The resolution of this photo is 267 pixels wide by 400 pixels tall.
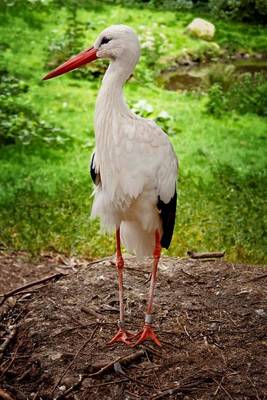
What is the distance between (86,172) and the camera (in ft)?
24.4

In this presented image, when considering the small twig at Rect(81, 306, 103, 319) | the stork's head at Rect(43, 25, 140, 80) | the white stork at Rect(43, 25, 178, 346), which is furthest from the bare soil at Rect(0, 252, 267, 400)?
the stork's head at Rect(43, 25, 140, 80)

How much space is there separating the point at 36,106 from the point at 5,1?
15.1 feet

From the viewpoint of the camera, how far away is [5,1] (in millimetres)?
13008

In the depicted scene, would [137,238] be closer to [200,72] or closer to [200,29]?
[200,72]

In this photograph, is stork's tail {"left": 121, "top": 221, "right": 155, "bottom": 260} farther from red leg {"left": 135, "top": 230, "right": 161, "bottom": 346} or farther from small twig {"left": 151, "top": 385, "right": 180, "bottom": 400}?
small twig {"left": 151, "top": 385, "right": 180, "bottom": 400}

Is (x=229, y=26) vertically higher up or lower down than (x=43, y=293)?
lower down

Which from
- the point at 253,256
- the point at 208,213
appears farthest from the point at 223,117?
the point at 253,256

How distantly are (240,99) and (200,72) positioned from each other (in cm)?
242

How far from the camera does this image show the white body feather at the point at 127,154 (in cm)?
356

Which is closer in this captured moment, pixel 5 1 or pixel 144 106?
pixel 144 106

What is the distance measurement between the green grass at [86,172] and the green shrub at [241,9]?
3.30 metres

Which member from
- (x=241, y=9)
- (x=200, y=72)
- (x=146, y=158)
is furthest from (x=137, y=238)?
(x=241, y=9)

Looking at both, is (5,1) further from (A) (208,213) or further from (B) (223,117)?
(A) (208,213)

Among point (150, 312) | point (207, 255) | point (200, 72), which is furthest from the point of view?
point (200, 72)
